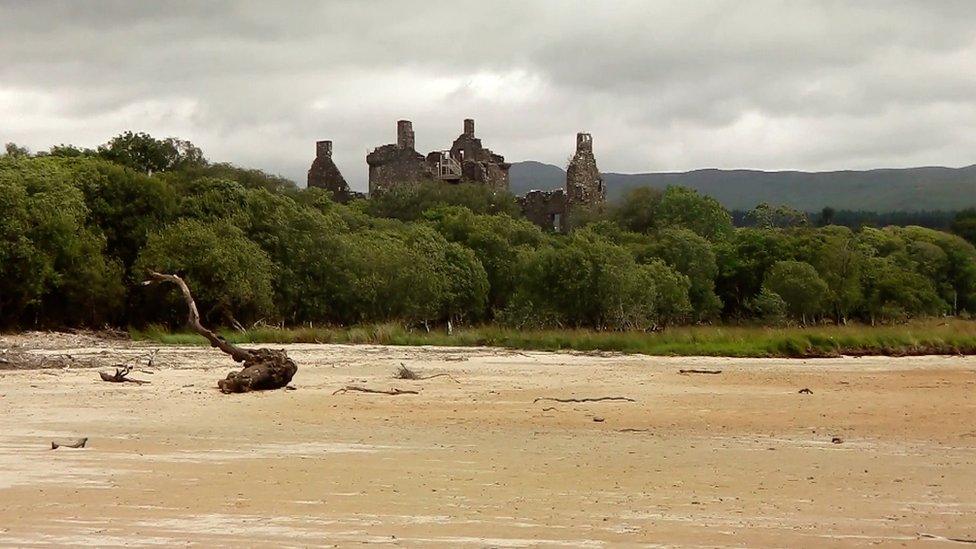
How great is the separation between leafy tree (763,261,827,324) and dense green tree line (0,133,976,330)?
77 mm

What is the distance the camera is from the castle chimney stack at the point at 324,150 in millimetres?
66438

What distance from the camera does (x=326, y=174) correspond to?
2616 inches

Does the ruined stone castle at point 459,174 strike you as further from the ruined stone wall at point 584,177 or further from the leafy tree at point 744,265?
the leafy tree at point 744,265

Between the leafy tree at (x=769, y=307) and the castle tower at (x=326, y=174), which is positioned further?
the castle tower at (x=326, y=174)

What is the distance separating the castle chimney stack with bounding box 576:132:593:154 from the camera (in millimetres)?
64062

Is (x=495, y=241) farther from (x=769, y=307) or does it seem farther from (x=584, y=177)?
(x=584, y=177)

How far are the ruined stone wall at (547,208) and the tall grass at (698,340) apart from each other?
3684 cm

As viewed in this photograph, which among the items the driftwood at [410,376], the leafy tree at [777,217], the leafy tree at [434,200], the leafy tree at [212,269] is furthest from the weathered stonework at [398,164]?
the driftwood at [410,376]

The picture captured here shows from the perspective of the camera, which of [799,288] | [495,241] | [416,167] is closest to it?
[799,288]

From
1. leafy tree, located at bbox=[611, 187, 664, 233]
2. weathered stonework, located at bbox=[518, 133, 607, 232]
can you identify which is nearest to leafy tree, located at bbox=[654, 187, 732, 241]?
leafy tree, located at bbox=[611, 187, 664, 233]

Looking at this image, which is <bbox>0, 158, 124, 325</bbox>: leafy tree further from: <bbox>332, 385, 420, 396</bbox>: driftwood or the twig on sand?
the twig on sand

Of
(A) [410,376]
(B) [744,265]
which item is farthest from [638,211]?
(A) [410,376]

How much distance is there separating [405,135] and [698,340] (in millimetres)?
44810

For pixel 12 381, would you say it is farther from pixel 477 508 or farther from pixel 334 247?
pixel 334 247
